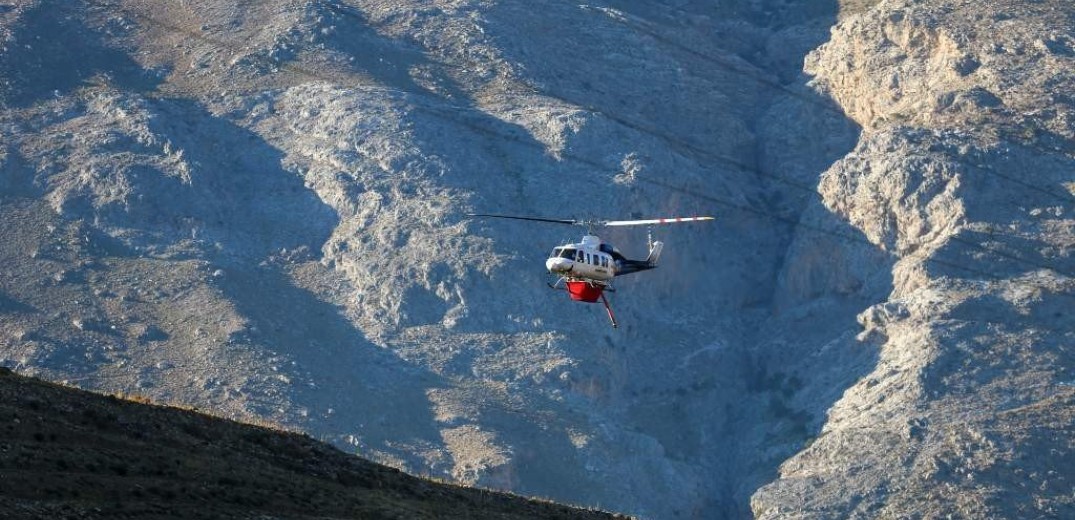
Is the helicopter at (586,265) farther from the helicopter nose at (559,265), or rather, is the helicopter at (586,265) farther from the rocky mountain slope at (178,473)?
the rocky mountain slope at (178,473)

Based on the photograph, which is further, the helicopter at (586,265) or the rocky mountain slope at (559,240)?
the rocky mountain slope at (559,240)

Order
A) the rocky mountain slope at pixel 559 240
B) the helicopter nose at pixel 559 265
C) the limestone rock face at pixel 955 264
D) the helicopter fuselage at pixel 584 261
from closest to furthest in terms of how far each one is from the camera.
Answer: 1. the helicopter nose at pixel 559 265
2. the helicopter fuselage at pixel 584 261
3. the limestone rock face at pixel 955 264
4. the rocky mountain slope at pixel 559 240

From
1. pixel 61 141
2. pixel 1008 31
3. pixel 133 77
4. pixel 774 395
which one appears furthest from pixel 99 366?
pixel 1008 31

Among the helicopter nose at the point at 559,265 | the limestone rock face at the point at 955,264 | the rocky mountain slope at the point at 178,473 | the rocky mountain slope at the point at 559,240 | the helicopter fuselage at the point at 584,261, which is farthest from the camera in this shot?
the rocky mountain slope at the point at 559,240

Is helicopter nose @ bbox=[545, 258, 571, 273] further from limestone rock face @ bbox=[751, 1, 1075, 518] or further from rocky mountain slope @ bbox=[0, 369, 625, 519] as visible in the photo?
→ limestone rock face @ bbox=[751, 1, 1075, 518]

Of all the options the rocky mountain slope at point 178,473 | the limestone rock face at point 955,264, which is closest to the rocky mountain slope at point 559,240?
the limestone rock face at point 955,264

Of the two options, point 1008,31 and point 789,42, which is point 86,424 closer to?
point 1008,31
